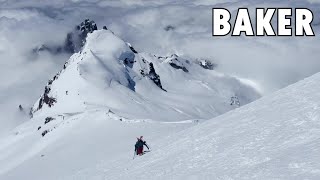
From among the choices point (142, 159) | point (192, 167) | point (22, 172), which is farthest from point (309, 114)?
point (22, 172)

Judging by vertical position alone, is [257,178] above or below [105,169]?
above

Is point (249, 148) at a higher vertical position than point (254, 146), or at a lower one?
lower

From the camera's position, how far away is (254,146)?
30.9 metres

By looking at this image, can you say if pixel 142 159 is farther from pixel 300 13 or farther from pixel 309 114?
pixel 300 13

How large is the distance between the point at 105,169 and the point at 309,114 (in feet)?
51.2

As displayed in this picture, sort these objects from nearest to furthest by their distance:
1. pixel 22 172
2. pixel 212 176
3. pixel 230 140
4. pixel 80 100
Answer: pixel 212 176
pixel 230 140
pixel 22 172
pixel 80 100

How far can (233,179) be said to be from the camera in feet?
86.6

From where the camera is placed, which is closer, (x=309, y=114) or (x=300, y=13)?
(x=309, y=114)

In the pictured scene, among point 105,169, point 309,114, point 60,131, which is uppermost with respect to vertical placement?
point 309,114

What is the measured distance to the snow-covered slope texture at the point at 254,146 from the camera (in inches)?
1030

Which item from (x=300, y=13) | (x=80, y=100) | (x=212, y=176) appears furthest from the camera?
(x=80, y=100)

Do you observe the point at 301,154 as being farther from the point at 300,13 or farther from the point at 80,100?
the point at 80,100

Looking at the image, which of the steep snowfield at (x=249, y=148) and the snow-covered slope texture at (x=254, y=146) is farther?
the steep snowfield at (x=249, y=148)

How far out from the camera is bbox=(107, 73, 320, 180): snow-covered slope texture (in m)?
26.2
